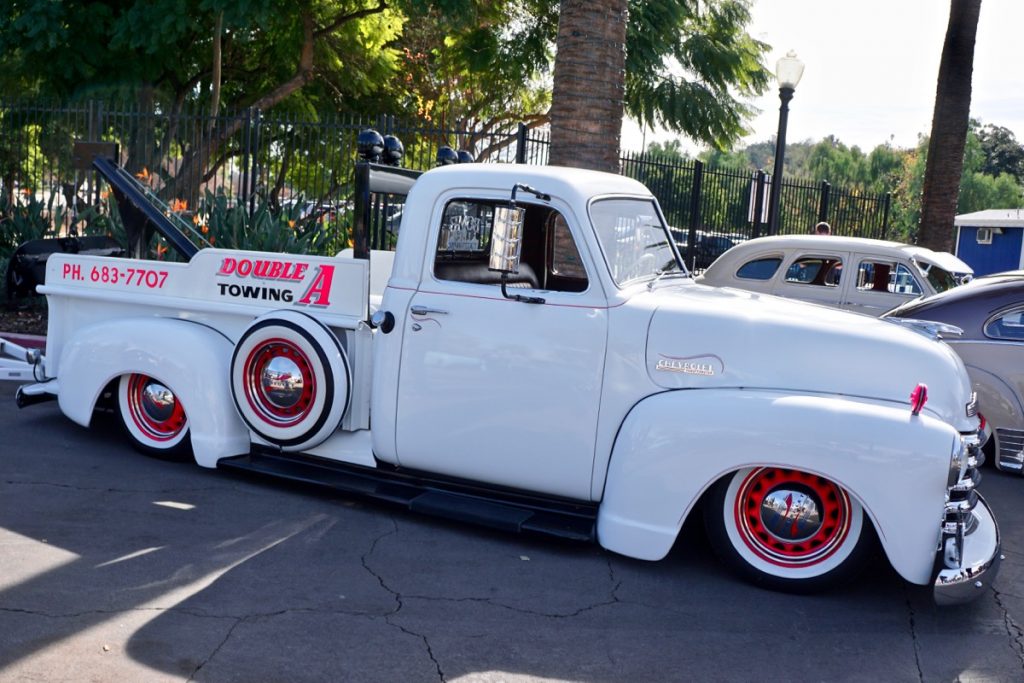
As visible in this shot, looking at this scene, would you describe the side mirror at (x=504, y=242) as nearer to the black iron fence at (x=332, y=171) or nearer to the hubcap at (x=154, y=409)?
the hubcap at (x=154, y=409)

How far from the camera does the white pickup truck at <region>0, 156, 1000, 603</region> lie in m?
4.63

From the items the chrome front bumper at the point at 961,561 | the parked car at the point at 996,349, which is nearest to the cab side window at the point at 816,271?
the parked car at the point at 996,349

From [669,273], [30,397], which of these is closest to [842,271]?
[669,273]

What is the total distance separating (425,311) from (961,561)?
2.89 metres

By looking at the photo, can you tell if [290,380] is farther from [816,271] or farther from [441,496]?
[816,271]

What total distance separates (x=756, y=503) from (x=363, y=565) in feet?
6.40

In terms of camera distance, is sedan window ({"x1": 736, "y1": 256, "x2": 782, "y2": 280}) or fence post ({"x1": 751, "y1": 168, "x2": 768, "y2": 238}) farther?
fence post ({"x1": 751, "y1": 168, "x2": 768, "y2": 238})

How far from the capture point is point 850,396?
4.75m

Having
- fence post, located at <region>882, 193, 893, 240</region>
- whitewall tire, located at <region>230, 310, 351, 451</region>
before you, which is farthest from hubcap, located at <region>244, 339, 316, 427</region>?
fence post, located at <region>882, 193, 893, 240</region>

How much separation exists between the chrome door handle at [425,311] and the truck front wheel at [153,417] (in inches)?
75.5

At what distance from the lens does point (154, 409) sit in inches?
257

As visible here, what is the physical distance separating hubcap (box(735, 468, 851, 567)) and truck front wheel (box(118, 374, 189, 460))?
3583 millimetres

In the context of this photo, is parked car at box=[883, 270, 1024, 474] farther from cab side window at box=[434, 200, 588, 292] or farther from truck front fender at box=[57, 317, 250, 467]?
truck front fender at box=[57, 317, 250, 467]

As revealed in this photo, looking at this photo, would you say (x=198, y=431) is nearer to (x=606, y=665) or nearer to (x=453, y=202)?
(x=453, y=202)
